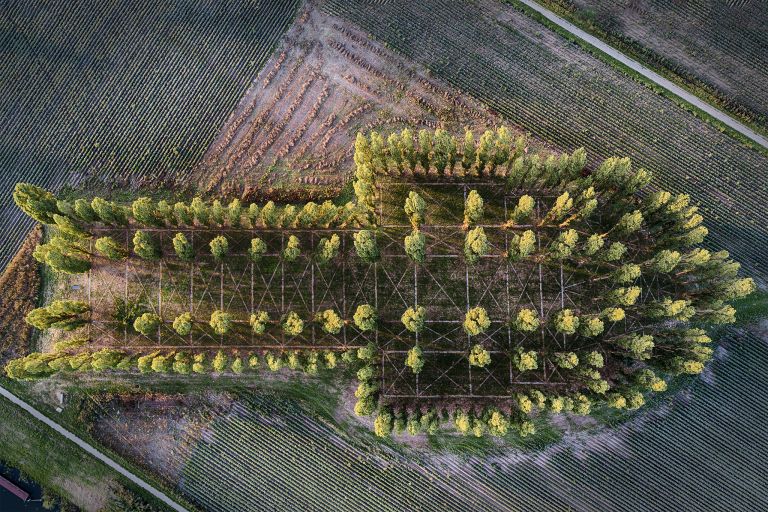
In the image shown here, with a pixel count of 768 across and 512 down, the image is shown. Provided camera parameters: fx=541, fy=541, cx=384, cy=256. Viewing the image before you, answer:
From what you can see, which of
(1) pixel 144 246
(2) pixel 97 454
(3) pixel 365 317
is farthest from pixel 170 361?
(3) pixel 365 317

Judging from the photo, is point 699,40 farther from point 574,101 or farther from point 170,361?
point 170,361

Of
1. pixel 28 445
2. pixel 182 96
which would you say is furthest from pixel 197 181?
pixel 28 445

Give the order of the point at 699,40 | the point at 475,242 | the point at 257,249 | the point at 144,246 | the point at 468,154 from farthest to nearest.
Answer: the point at 699,40 → the point at 468,154 → the point at 257,249 → the point at 144,246 → the point at 475,242

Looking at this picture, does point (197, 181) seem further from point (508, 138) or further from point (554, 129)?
point (554, 129)

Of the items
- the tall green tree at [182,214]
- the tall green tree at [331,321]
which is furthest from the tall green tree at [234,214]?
the tall green tree at [331,321]

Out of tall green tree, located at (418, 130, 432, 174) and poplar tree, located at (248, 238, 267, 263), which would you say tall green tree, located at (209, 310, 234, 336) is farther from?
tall green tree, located at (418, 130, 432, 174)

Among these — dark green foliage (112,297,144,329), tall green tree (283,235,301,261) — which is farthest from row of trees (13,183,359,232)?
dark green foliage (112,297,144,329)

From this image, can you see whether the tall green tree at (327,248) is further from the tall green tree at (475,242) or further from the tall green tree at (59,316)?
the tall green tree at (59,316)
